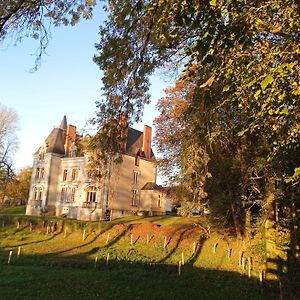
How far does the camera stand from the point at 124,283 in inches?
696

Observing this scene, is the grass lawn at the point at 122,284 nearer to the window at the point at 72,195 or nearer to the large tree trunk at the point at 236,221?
the large tree trunk at the point at 236,221

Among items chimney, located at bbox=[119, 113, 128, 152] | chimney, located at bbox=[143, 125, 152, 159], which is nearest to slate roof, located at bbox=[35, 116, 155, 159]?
chimney, located at bbox=[143, 125, 152, 159]

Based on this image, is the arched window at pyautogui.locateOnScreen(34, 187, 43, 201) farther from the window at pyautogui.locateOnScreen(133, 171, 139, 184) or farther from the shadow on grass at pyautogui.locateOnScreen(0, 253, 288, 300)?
the shadow on grass at pyautogui.locateOnScreen(0, 253, 288, 300)

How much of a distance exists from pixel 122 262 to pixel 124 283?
23.0ft

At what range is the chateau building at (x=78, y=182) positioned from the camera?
51.0 meters

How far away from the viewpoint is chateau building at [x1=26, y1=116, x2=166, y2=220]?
167 ft

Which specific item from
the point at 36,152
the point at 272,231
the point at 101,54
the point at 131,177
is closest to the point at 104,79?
the point at 101,54

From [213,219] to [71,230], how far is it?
15951 mm

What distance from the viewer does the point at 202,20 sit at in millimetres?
5195

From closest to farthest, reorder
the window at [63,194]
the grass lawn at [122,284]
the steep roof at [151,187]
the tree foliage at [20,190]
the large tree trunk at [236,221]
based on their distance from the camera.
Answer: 1. the grass lawn at [122,284]
2. the large tree trunk at [236,221]
3. the window at [63,194]
4. the steep roof at [151,187]
5. the tree foliage at [20,190]

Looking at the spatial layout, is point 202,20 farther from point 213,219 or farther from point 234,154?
point 213,219

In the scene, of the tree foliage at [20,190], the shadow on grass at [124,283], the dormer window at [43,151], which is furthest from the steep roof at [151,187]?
the shadow on grass at [124,283]

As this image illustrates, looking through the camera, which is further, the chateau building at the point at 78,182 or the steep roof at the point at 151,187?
the steep roof at the point at 151,187

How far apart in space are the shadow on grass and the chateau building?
1094 inches
